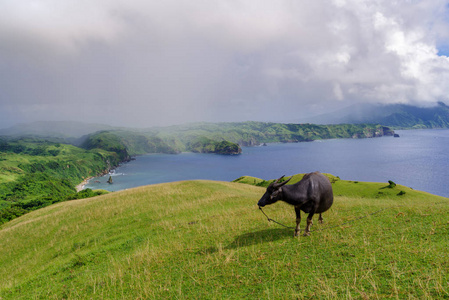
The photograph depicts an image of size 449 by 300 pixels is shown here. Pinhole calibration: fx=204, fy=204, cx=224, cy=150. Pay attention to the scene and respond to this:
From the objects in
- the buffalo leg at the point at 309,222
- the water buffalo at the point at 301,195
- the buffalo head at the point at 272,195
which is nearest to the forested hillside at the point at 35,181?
the buffalo head at the point at 272,195

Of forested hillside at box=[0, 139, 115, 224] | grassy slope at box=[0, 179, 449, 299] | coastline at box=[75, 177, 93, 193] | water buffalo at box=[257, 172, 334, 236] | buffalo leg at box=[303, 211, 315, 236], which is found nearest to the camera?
grassy slope at box=[0, 179, 449, 299]

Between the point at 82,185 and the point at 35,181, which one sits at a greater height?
the point at 35,181

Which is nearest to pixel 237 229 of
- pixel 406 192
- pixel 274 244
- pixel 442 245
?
pixel 274 244

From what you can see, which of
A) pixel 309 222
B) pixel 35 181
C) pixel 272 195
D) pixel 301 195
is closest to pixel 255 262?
pixel 272 195

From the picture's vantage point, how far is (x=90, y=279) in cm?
831

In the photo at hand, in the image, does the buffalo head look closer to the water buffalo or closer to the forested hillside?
the water buffalo

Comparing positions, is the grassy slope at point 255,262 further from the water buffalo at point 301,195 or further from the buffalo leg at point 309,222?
the water buffalo at point 301,195

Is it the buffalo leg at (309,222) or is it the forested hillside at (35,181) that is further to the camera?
the forested hillside at (35,181)

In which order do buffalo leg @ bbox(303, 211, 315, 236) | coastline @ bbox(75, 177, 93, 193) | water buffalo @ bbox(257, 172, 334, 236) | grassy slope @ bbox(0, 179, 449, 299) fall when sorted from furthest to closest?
coastline @ bbox(75, 177, 93, 193), buffalo leg @ bbox(303, 211, 315, 236), water buffalo @ bbox(257, 172, 334, 236), grassy slope @ bbox(0, 179, 449, 299)

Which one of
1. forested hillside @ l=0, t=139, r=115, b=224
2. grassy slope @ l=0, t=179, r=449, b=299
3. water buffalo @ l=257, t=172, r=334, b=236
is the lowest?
forested hillside @ l=0, t=139, r=115, b=224

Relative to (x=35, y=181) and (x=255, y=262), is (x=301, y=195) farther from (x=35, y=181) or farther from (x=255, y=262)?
(x=35, y=181)

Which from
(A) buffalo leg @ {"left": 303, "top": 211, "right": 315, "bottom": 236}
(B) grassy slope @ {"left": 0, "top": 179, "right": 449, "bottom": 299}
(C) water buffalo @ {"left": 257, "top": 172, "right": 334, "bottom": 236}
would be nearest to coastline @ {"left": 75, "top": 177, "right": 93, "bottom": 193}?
(B) grassy slope @ {"left": 0, "top": 179, "right": 449, "bottom": 299}

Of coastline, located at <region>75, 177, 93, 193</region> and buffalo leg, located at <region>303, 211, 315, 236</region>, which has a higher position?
buffalo leg, located at <region>303, 211, 315, 236</region>

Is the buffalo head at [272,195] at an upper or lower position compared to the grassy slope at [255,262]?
upper
